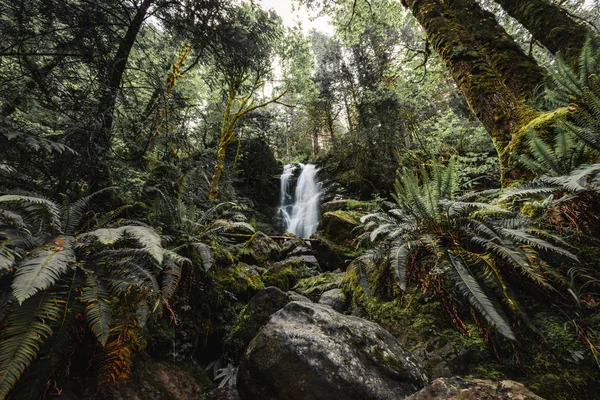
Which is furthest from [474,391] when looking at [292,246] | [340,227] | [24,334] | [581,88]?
[292,246]

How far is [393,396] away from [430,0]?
5.39 meters

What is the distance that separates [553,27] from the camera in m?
3.64

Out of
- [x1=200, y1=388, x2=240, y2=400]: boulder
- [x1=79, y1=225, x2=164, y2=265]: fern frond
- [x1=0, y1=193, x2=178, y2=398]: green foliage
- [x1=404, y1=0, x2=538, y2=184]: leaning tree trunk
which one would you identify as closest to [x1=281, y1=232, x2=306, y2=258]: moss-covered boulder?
[x1=200, y1=388, x2=240, y2=400]: boulder

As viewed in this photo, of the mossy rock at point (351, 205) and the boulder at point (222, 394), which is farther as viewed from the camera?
the mossy rock at point (351, 205)

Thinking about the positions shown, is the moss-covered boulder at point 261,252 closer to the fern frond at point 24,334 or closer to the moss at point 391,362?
the moss at point 391,362

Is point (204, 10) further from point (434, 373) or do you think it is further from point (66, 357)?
point (434, 373)

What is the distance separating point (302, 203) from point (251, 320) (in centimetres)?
1042

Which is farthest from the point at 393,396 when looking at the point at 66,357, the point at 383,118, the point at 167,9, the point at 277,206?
the point at 277,206

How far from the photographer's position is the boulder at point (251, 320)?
8.42 ft

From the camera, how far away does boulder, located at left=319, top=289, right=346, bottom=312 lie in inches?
121

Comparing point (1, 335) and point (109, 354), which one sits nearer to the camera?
point (1, 335)

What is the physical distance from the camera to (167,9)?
3.84 m

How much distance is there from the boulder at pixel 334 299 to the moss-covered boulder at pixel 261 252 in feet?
6.92

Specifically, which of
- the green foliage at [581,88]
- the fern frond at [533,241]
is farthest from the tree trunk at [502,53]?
the fern frond at [533,241]
